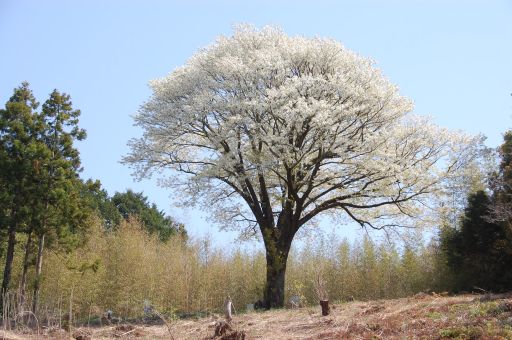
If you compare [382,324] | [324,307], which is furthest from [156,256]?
[382,324]

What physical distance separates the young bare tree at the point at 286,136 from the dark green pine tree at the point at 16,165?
2.86 metres

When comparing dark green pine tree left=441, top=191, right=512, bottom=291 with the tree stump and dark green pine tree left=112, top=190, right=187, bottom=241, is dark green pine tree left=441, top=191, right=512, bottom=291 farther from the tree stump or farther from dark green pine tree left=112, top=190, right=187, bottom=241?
dark green pine tree left=112, top=190, right=187, bottom=241

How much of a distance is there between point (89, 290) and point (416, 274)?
1070 cm

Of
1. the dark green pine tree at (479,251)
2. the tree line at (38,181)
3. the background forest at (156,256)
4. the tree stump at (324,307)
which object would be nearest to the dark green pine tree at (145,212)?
the background forest at (156,256)

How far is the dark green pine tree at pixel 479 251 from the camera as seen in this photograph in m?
12.8

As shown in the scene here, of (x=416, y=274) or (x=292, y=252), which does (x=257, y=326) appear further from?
(x=292, y=252)

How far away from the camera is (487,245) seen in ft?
43.3

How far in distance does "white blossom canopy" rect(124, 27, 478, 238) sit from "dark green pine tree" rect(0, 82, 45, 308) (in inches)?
112

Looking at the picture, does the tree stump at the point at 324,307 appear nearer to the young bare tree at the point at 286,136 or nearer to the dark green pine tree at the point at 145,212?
the young bare tree at the point at 286,136

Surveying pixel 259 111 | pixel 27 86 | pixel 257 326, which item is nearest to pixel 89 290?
pixel 27 86

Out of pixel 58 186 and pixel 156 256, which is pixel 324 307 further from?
pixel 156 256

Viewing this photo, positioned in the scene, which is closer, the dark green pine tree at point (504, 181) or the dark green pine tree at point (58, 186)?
the dark green pine tree at point (504, 181)

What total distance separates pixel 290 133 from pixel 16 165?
771cm

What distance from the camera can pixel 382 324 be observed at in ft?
24.2
